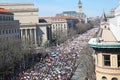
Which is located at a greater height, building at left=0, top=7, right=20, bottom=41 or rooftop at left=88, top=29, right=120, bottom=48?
rooftop at left=88, top=29, right=120, bottom=48

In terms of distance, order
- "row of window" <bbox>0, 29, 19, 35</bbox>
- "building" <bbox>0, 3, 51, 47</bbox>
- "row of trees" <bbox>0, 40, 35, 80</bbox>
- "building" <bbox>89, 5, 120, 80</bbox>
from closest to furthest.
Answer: "building" <bbox>89, 5, 120, 80</bbox> < "row of trees" <bbox>0, 40, 35, 80</bbox> < "row of window" <bbox>0, 29, 19, 35</bbox> < "building" <bbox>0, 3, 51, 47</bbox>

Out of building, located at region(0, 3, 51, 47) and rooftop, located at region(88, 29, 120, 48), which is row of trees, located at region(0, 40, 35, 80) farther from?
building, located at region(0, 3, 51, 47)

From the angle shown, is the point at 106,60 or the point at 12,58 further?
the point at 12,58

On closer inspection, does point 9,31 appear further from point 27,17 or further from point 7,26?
point 27,17

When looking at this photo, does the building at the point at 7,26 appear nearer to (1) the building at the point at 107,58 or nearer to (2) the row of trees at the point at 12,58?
(2) the row of trees at the point at 12,58

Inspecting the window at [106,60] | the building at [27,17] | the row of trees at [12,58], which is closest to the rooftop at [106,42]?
the window at [106,60]

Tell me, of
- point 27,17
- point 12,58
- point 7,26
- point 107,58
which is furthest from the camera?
point 27,17

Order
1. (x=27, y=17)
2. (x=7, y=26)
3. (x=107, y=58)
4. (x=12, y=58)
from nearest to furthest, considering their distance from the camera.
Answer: (x=107, y=58) < (x=12, y=58) < (x=7, y=26) < (x=27, y=17)

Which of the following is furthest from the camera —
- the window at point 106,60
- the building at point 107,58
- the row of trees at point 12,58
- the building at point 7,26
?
the building at point 7,26

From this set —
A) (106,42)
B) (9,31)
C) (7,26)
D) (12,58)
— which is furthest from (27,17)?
(106,42)

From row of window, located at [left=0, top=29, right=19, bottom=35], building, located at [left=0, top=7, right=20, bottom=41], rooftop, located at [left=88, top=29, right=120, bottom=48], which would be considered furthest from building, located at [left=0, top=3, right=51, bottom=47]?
rooftop, located at [left=88, top=29, right=120, bottom=48]

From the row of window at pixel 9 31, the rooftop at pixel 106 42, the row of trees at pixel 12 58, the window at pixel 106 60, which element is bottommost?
the row of trees at pixel 12 58

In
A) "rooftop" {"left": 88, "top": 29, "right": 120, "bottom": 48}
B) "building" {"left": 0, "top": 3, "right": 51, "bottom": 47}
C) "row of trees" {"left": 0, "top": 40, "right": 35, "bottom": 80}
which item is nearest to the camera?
"rooftop" {"left": 88, "top": 29, "right": 120, "bottom": 48}
